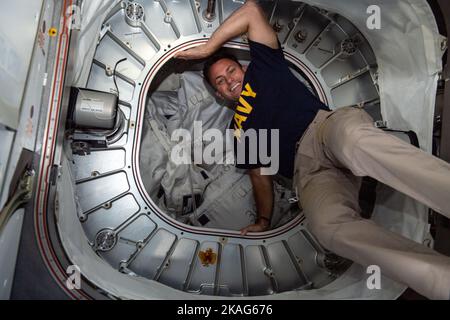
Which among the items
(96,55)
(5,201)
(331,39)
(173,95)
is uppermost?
(331,39)

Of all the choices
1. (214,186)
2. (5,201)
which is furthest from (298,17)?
(5,201)

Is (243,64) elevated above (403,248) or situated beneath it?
A: elevated above

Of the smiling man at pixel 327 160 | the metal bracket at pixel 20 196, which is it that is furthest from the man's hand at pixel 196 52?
the metal bracket at pixel 20 196

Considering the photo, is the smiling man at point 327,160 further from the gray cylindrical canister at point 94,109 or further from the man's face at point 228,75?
the gray cylindrical canister at point 94,109

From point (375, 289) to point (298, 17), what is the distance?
2.10 metres

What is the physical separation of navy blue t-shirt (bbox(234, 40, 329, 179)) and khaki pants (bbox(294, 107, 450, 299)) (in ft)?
0.84

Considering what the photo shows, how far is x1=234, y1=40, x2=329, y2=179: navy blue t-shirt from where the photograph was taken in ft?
8.67

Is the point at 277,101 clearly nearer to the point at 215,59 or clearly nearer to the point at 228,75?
the point at 228,75

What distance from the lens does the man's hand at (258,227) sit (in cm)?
272

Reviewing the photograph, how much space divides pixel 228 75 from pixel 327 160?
1.06 m

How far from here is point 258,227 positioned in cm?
278

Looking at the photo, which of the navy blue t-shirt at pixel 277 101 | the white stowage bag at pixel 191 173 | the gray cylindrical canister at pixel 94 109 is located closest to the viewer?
the gray cylindrical canister at pixel 94 109

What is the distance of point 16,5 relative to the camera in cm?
159

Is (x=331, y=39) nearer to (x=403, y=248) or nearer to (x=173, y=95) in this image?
(x=173, y=95)
